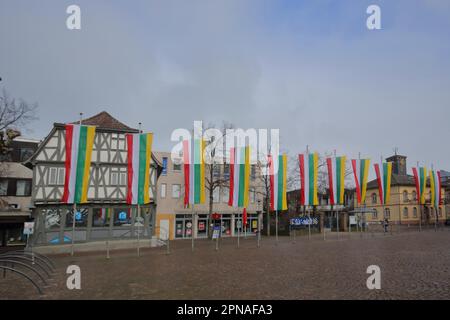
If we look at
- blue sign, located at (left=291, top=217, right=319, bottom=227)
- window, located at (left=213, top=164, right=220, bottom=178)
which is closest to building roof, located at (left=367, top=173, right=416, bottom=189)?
blue sign, located at (left=291, top=217, right=319, bottom=227)

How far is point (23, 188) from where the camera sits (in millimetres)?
31609

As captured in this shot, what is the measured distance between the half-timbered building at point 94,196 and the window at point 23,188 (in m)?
8.91

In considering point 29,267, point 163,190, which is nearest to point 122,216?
point 163,190

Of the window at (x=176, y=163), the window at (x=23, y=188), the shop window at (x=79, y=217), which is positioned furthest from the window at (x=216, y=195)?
the window at (x=23, y=188)

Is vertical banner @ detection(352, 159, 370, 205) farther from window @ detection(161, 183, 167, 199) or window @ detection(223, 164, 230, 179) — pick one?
window @ detection(161, 183, 167, 199)

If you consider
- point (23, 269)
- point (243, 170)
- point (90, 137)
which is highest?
point (90, 137)

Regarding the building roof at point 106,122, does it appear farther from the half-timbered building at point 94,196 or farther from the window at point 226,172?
the window at point 226,172

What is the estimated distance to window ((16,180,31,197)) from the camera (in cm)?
3142

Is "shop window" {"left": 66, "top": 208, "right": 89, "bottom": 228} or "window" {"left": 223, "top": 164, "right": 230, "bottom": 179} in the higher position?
"window" {"left": 223, "top": 164, "right": 230, "bottom": 179}

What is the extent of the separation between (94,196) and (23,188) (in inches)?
479

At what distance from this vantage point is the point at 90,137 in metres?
19.9
